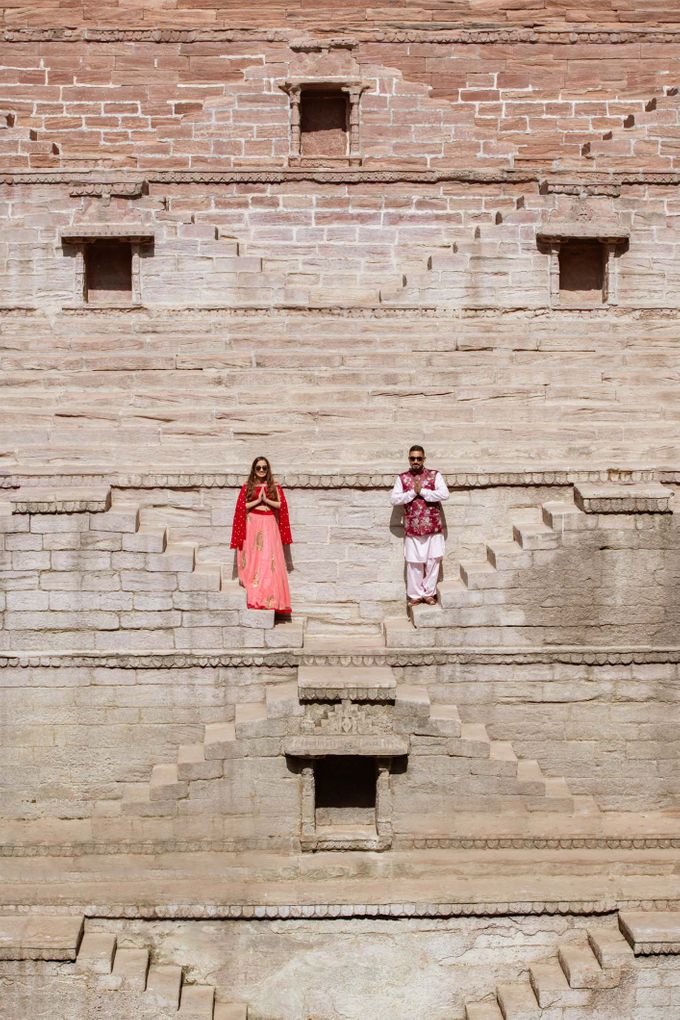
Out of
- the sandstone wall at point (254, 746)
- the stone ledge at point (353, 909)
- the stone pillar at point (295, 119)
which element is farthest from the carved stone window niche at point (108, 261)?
the stone ledge at point (353, 909)

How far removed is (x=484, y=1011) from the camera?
35.9ft

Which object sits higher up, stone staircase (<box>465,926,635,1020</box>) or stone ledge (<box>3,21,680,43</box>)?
stone ledge (<box>3,21,680,43</box>)

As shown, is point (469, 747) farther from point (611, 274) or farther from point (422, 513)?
point (611, 274)

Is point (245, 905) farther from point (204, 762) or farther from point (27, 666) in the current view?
point (27, 666)

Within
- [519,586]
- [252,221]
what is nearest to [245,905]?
[519,586]

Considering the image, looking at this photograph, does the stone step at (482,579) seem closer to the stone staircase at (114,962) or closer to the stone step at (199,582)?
the stone step at (199,582)

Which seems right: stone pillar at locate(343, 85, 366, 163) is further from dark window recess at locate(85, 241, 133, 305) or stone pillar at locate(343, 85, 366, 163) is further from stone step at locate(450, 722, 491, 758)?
stone step at locate(450, 722, 491, 758)

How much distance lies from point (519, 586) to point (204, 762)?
3.54 m

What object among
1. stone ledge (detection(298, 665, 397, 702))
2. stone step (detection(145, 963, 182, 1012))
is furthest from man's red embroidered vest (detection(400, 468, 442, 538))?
stone step (detection(145, 963, 182, 1012))

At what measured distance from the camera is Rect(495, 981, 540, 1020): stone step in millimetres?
10664

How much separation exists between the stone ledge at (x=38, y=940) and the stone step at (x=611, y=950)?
4579mm

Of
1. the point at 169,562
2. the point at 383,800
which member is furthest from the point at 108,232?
the point at 383,800

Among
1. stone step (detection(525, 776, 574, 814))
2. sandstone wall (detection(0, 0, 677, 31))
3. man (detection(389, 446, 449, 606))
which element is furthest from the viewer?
sandstone wall (detection(0, 0, 677, 31))

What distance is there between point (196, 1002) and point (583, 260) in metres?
10.7
